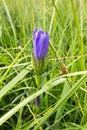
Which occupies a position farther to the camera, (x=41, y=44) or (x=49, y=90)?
(x=49, y=90)

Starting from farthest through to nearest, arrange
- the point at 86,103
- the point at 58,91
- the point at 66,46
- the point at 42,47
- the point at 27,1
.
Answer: the point at 27,1 < the point at 66,46 < the point at 58,91 < the point at 86,103 < the point at 42,47

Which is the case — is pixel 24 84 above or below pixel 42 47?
below

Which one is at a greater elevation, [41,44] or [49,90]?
[41,44]

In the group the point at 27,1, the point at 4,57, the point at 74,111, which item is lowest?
the point at 74,111

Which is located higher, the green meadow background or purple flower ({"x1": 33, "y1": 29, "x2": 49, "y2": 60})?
purple flower ({"x1": 33, "y1": 29, "x2": 49, "y2": 60})

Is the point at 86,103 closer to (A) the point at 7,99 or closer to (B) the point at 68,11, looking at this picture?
(A) the point at 7,99

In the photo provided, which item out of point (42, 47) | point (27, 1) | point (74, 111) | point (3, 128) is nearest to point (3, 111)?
point (3, 128)

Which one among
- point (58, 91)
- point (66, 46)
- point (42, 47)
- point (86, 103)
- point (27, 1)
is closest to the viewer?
point (42, 47)

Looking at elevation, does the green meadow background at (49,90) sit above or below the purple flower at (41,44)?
below
